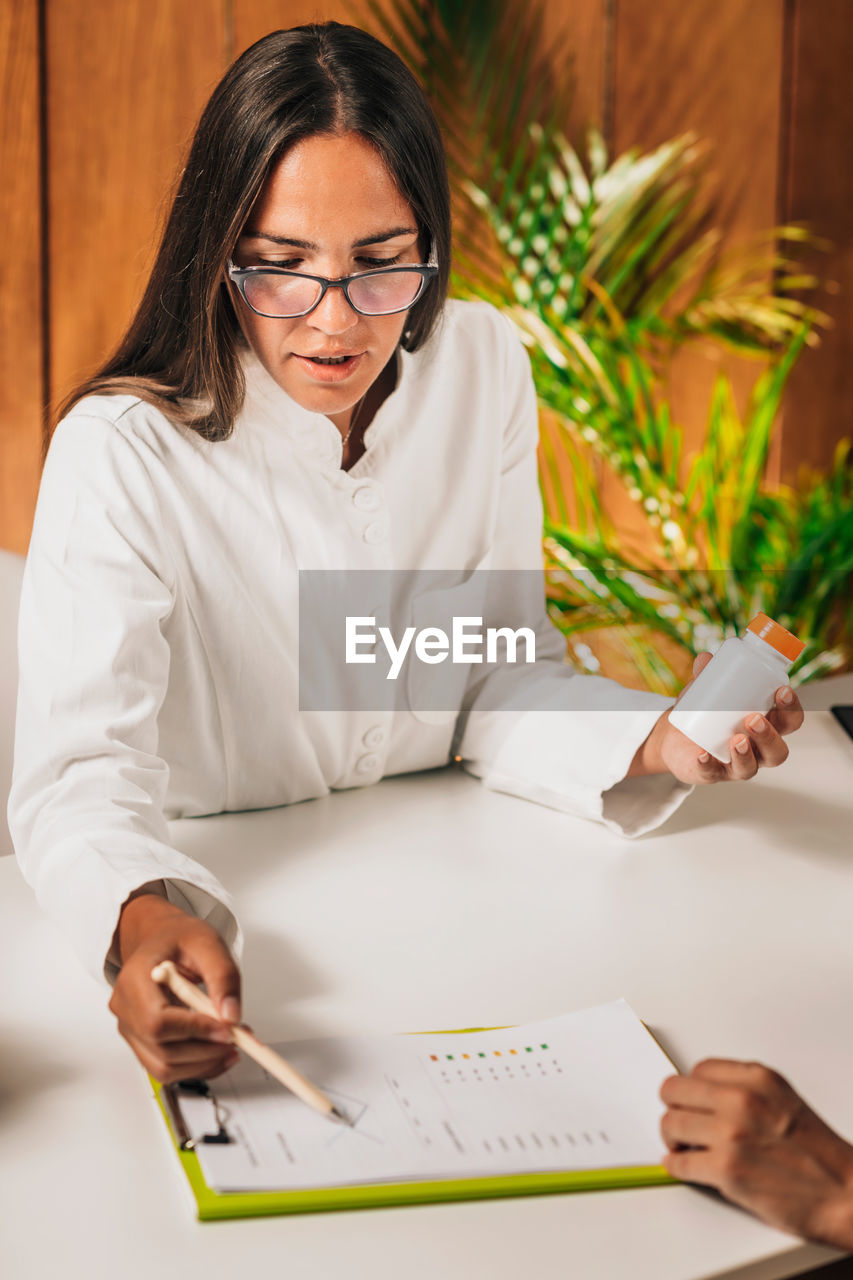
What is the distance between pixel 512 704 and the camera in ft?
4.47

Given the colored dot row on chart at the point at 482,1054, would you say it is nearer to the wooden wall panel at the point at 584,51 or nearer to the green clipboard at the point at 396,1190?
the green clipboard at the point at 396,1190

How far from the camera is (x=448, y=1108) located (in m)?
0.79

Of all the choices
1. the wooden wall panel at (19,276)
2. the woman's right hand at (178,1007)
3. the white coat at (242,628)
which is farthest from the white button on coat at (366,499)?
the wooden wall panel at (19,276)

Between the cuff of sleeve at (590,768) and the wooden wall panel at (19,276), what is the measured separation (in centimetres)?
163

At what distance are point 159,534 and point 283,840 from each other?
31 centimetres

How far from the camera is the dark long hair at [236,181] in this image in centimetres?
105

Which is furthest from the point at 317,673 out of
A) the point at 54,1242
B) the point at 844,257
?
the point at 844,257

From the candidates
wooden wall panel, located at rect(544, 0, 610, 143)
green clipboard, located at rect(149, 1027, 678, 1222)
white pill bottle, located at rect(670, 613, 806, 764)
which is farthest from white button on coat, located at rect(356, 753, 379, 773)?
wooden wall panel, located at rect(544, 0, 610, 143)

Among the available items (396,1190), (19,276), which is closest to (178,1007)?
(396,1190)

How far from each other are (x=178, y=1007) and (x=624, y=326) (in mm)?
2296

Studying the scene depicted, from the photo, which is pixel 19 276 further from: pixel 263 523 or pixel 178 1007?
pixel 178 1007

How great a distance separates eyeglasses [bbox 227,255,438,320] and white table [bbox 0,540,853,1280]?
1.60 ft

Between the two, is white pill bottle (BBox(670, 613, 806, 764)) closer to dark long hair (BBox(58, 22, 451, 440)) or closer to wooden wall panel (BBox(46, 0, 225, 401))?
dark long hair (BBox(58, 22, 451, 440))

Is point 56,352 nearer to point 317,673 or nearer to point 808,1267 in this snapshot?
point 317,673
